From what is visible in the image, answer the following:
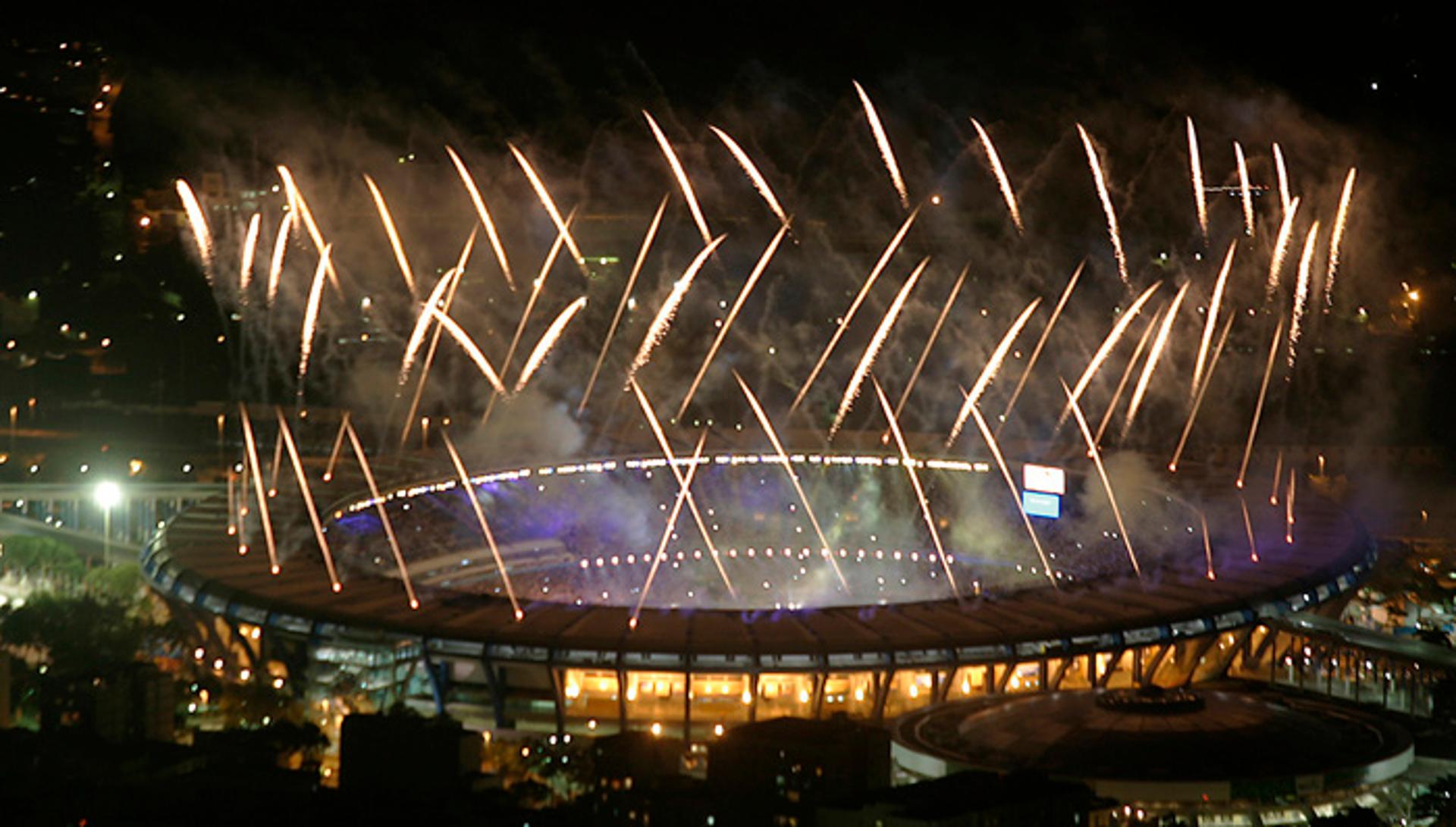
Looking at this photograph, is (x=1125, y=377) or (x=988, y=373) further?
(x=1125, y=377)

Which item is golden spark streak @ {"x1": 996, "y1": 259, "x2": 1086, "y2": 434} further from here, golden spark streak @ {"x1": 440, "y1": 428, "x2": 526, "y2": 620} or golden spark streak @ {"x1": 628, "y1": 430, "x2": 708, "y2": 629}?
golden spark streak @ {"x1": 440, "y1": 428, "x2": 526, "y2": 620}

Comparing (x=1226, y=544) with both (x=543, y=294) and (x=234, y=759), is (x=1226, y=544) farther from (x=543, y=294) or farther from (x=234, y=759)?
(x=543, y=294)

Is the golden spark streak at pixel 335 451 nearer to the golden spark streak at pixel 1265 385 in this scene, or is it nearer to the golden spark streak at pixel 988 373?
the golden spark streak at pixel 988 373

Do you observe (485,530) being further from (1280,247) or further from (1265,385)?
(1265,385)

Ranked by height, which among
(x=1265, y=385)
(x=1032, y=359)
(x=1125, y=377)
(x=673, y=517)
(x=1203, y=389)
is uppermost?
(x=1032, y=359)

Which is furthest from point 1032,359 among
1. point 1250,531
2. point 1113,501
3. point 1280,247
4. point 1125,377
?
point 1280,247
